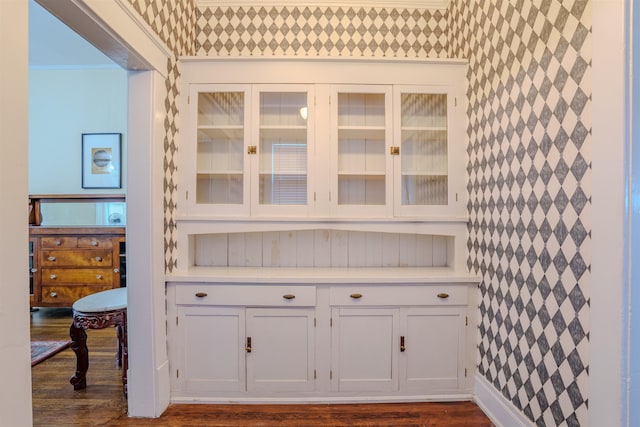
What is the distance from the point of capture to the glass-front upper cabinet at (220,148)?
86.8 inches

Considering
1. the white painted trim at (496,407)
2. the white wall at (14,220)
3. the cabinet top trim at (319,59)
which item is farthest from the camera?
the cabinet top trim at (319,59)

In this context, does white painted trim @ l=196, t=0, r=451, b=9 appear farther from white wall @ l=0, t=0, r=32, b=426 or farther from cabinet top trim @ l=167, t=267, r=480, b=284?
cabinet top trim @ l=167, t=267, r=480, b=284

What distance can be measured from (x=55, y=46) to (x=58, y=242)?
218cm

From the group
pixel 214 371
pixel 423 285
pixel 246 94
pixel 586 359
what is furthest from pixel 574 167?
pixel 214 371

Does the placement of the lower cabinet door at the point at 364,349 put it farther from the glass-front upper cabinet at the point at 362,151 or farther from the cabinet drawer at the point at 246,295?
the glass-front upper cabinet at the point at 362,151

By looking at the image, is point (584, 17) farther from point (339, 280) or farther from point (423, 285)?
point (339, 280)

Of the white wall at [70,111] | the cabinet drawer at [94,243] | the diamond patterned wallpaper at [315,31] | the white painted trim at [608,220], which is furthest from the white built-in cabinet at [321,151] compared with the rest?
the white wall at [70,111]

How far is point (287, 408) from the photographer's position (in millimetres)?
2033

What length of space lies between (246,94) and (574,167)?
188 cm

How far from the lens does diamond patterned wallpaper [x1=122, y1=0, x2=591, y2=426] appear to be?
1.31 meters

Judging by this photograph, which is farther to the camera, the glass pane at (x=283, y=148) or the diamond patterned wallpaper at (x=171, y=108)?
the glass pane at (x=283, y=148)

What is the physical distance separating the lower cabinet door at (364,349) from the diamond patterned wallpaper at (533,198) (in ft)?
1.88

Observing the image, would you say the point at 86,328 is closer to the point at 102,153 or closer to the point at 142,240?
the point at 142,240

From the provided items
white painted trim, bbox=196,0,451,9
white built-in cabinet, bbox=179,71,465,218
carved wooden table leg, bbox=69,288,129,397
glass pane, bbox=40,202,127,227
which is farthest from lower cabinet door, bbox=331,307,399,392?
glass pane, bbox=40,202,127,227
